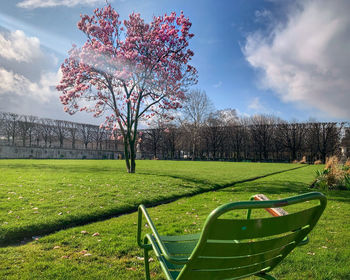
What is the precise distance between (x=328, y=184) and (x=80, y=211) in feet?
33.0

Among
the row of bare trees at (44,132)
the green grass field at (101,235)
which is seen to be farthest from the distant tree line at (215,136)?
the green grass field at (101,235)

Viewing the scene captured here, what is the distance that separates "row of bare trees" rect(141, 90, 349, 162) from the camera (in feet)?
152

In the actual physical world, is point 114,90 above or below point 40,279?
above

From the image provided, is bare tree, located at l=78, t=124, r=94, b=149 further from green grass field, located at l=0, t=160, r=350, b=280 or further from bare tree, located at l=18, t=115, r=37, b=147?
green grass field, located at l=0, t=160, r=350, b=280

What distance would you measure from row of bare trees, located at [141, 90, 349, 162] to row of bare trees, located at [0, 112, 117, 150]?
15803 mm

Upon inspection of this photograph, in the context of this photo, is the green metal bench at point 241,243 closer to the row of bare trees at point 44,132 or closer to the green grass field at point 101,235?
the green grass field at point 101,235

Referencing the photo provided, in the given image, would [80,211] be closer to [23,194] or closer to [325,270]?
[23,194]

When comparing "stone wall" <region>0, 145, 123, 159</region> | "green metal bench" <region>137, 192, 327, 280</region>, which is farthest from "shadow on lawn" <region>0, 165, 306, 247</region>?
"stone wall" <region>0, 145, 123, 159</region>

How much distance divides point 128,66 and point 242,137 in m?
42.2

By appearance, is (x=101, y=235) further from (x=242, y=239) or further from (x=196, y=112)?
(x=196, y=112)

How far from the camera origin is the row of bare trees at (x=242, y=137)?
152ft

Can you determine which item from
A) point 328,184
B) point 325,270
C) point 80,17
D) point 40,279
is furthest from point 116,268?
point 80,17

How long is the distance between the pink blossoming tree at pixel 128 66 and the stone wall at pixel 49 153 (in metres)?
33.5

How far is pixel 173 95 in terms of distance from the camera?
634 inches
